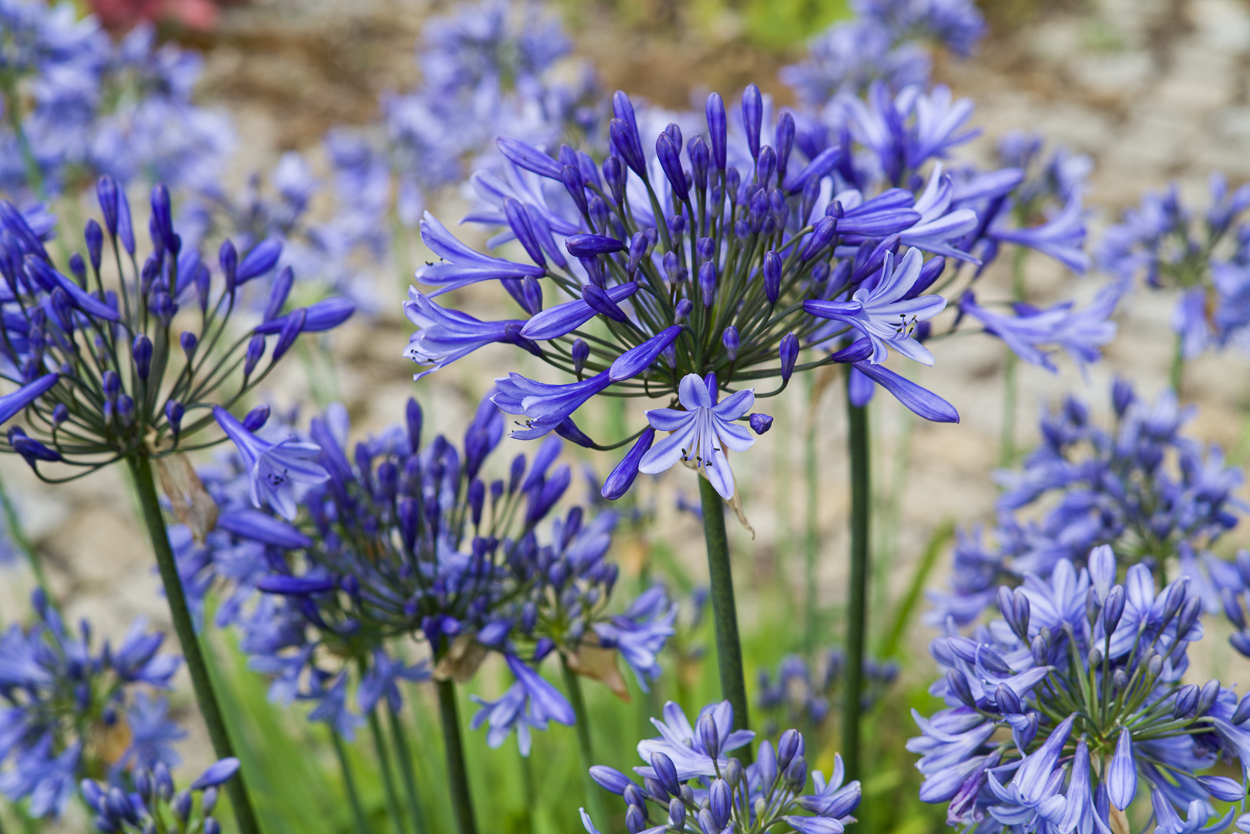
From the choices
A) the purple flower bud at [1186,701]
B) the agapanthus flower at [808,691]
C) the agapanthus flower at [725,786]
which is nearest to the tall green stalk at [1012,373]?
the agapanthus flower at [808,691]

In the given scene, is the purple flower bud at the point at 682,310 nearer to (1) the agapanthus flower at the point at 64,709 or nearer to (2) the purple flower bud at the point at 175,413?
(2) the purple flower bud at the point at 175,413

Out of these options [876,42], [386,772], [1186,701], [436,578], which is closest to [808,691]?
[386,772]

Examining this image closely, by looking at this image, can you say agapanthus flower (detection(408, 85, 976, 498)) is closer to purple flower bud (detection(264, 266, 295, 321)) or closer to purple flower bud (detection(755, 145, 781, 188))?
purple flower bud (detection(755, 145, 781, 188))

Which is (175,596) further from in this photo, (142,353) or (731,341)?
(731,341)

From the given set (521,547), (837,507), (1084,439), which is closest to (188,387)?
(521,547)

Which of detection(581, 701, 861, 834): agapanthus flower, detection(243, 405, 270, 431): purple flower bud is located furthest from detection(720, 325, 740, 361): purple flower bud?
detection(243, 405, 270, 431): purple flower bud

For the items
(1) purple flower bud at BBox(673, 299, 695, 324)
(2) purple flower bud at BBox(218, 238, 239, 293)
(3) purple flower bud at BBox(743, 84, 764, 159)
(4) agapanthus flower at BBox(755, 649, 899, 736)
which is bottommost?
(4) agapanthus flower at BBox(755, 649, 899, 736)
